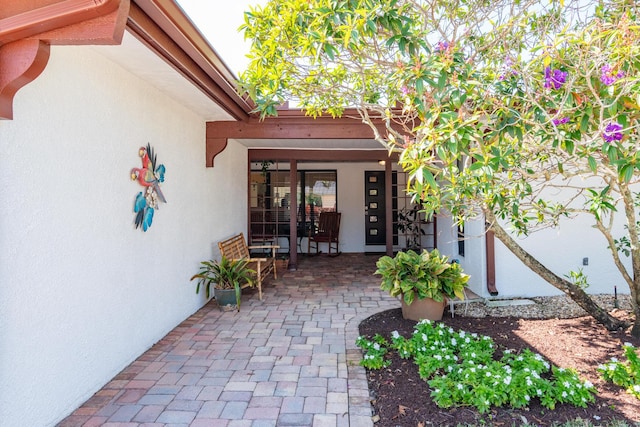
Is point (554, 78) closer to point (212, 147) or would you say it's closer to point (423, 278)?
point (423, 278)

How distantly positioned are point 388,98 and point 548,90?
5.46ft

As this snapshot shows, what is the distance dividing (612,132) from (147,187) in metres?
3.27

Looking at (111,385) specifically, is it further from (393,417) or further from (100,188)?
(393,417)

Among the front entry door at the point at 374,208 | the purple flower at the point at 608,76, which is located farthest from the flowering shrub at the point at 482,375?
the front entry door at the point at 374,208

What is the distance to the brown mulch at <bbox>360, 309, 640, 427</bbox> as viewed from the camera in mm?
2020

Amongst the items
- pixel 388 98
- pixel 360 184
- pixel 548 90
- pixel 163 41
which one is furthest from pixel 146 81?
pixel 360 184

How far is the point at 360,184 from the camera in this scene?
8766 millimetres

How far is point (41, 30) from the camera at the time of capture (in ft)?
5.31

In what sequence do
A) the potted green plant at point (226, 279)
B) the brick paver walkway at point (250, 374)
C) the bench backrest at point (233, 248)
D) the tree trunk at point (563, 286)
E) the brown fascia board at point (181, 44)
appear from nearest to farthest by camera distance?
the brown fascia board at point (181, 44) → the brick paver walkway at point (250, 374) → the tree trunk at point (563, 286) → the potted green plant at point (226, 279) → the bench backrest at point (233, 248)

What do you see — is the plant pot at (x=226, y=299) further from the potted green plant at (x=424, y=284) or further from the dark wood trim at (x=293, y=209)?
the dark wood trim at (x=293, y=209)

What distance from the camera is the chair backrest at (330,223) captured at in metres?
8.32

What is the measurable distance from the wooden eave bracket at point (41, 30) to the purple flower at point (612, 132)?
240 cm

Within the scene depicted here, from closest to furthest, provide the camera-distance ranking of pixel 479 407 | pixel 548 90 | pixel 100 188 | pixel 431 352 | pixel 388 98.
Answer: pixel 479 407 → pixel 548 90 → pixel 100 188 → pixel 431 352 → pixel 388 98

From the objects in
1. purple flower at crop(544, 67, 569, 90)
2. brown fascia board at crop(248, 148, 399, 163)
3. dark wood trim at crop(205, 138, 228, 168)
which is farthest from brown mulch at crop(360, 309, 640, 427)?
brown fascia board at crop(248, 148, 399, 163)
